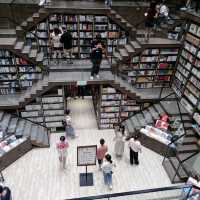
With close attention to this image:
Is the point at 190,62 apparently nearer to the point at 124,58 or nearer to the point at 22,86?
the point at 124,58

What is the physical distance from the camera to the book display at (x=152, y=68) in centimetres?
834

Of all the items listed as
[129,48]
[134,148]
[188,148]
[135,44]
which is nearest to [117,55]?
[129,48]

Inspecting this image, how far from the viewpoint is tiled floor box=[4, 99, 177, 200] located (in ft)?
20.3

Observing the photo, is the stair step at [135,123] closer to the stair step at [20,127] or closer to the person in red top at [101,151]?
the person in red top at [101,151]

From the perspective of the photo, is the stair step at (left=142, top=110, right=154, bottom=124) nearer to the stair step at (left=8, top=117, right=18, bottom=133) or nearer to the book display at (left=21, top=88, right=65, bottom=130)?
the book display at (left=21, top=88, right=65, bottom=130)

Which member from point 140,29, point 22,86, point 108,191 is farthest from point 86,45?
point 108,191

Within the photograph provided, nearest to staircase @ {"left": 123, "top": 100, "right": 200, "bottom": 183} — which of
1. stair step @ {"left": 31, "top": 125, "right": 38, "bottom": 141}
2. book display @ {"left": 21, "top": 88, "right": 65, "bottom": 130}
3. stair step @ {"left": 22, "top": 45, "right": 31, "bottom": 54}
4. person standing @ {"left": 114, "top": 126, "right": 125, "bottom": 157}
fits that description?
person standing @ {"left": 114, "top": 126, "right": 125, "bottom": 157}

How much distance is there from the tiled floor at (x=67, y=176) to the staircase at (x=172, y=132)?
0.30m

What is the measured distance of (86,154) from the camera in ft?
18.7

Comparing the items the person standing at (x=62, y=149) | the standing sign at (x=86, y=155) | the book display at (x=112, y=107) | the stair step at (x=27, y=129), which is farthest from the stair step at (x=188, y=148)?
the stair step at (x=27, y=129)

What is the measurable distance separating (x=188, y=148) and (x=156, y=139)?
1.04 meters

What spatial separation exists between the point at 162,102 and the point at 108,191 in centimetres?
396

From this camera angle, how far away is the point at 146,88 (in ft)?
29.6

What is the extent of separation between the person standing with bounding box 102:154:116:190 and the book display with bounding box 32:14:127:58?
15.5 ft
